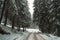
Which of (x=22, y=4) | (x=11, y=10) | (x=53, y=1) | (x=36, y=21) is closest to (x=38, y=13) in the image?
(x=36, y=21)

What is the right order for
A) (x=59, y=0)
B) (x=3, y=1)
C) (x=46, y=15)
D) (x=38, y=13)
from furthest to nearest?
(x=38, y=13), (x=46, y=15), (x=59, y=0), (x=3, y=1)

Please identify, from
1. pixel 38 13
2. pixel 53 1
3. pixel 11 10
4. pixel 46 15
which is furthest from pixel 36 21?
pixel 11 10

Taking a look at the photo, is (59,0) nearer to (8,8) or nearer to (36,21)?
(8,8)

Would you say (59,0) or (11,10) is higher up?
(59,0)

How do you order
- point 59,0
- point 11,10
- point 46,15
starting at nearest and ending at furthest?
point 11,10 → point 59,0 → point 46,15

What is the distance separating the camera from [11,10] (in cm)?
3309

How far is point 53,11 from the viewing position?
119 feet

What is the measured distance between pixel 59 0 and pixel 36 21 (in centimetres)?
2062

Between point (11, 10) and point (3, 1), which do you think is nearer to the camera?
point (3, 1)

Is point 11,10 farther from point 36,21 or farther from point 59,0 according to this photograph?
point 36,21

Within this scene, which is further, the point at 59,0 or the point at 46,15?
the point at 46,15

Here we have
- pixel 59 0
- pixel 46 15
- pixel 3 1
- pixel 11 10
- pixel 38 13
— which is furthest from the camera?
pixel 38 13

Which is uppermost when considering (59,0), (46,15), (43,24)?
(59,0)

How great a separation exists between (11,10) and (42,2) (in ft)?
67.6
